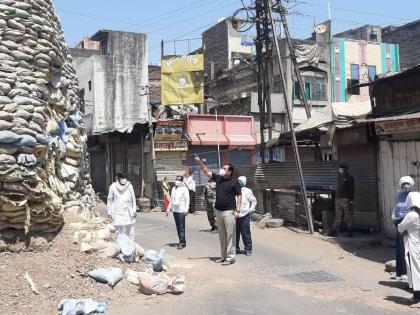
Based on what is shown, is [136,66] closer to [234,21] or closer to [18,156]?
[234,21]

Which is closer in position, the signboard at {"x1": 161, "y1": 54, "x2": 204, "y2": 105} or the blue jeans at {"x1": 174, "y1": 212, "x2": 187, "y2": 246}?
the blue jeans at {"x1": 174, "y1": 212, "x2": 187, "y2": 246}

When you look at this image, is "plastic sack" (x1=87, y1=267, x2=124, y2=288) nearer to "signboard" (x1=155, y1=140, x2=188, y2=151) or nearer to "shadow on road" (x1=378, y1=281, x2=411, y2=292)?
"shadow on road" (x1=378, y1=281, x2=411, y2=292)

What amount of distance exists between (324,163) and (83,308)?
9.67 metres

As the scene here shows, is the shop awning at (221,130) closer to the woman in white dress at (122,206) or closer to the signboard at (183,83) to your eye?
the signboard at (183,83)

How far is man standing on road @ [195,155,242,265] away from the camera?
9.45 m

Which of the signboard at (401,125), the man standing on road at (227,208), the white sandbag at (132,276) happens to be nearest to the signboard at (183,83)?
the signboard at (401,125)

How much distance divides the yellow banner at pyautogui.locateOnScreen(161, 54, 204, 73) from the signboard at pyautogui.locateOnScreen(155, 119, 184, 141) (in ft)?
10.5

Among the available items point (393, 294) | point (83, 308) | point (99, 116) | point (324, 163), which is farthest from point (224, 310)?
point (99, 116)

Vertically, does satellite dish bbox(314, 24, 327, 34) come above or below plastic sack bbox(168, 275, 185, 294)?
above

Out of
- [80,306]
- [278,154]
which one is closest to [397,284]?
[80,306]

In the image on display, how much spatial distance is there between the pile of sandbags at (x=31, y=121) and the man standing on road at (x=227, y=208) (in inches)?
102

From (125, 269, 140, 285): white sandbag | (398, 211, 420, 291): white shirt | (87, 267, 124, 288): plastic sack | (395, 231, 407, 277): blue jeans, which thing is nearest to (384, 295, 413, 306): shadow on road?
(398, 211, 420, 291): white shirt

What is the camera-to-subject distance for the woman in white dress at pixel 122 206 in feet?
32.4

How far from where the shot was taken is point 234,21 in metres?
19.4
